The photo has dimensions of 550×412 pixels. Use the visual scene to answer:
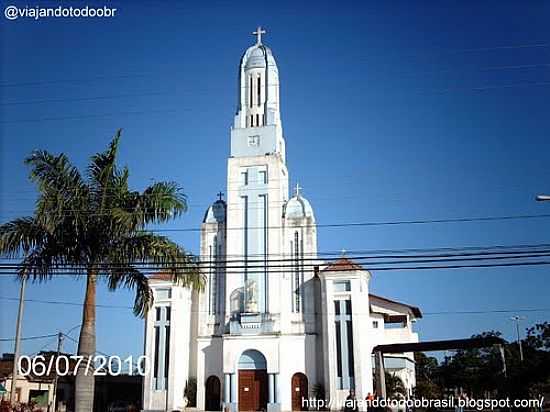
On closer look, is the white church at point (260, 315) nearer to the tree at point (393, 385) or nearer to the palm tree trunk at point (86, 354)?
the tree at point (393, 385)

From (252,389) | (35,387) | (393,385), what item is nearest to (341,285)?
(393,385)

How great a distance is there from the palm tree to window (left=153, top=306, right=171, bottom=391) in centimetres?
2084

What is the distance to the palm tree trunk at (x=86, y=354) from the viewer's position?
49.5 ft

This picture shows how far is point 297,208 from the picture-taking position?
39000 mm

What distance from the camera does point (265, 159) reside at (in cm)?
3947

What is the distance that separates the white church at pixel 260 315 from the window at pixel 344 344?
0.06 metres

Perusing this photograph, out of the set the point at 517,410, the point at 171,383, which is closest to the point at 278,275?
the point at 171,383

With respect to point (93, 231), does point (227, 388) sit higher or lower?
lower

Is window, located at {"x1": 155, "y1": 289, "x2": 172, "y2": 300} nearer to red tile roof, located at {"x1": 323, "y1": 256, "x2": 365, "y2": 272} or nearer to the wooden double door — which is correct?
the wooden double door

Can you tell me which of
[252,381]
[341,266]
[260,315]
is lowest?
[252,381]

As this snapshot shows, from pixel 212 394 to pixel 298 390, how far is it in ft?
17.2

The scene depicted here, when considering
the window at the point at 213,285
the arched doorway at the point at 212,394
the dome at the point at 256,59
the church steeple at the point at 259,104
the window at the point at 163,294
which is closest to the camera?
the arched doorway at the point at 212,394

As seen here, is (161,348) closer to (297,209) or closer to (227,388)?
(227,388)

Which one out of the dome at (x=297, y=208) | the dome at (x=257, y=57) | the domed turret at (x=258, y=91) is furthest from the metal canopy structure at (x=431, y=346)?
the dome at (x=257, y=57)
